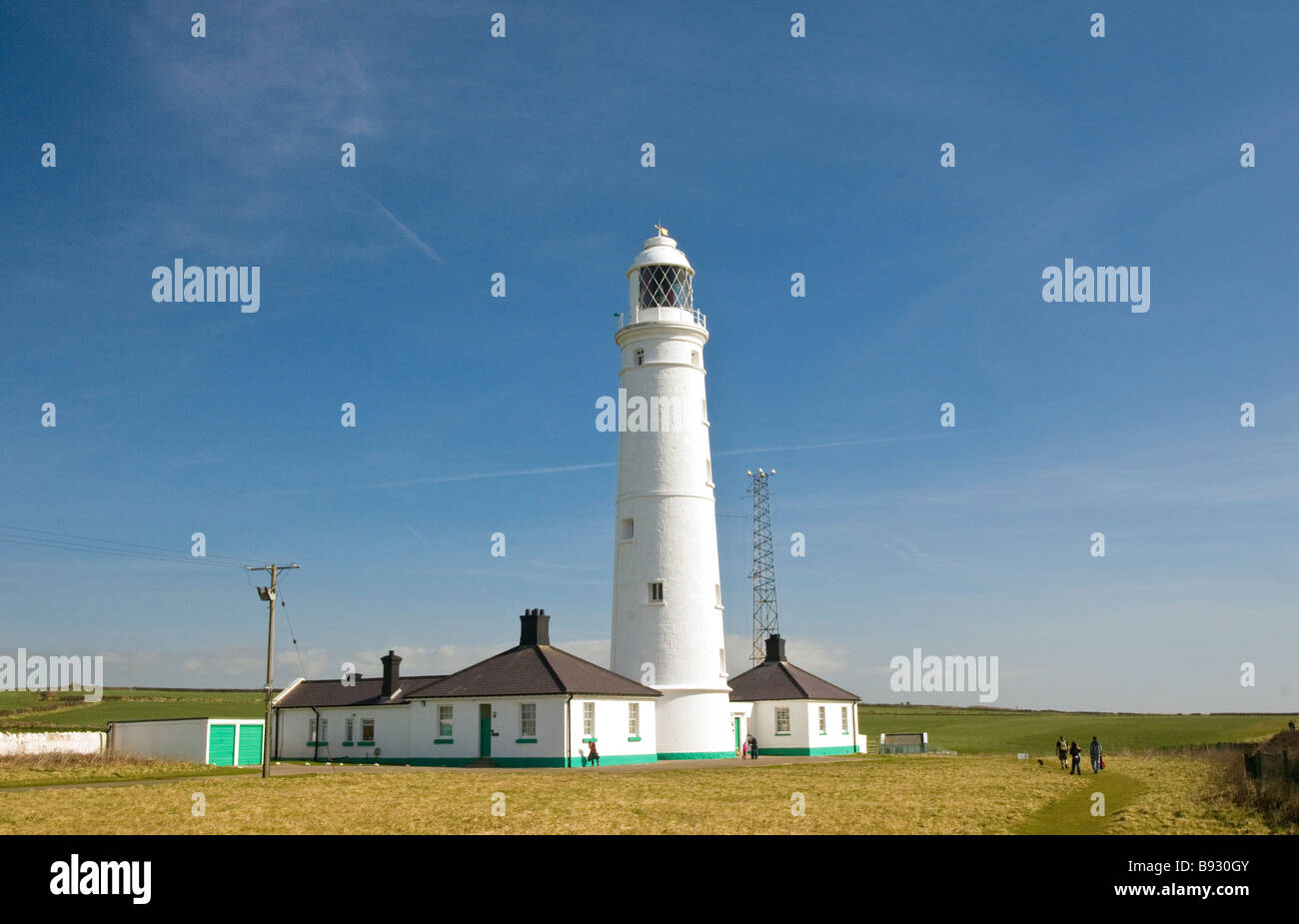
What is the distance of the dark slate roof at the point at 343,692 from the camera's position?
44.9 m

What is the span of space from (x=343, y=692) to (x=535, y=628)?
961 cm

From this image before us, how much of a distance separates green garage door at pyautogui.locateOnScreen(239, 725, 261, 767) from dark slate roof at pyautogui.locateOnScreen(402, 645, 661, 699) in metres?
5.83

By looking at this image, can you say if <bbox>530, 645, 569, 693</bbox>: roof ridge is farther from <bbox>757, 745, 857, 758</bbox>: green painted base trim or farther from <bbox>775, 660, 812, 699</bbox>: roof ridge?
<bbox>775, 660, 812, 699</bbox>: roof ridge

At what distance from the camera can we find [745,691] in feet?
170

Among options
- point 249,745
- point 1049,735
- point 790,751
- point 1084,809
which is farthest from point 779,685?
point 1049,735

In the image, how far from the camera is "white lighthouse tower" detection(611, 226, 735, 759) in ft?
138

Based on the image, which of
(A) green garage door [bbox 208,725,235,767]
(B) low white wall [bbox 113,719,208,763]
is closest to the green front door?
(A) green garage door [bbox 208,725,235,767]

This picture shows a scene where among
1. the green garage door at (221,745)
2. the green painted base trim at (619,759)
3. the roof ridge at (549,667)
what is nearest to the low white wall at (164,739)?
the green garage door at (221,745)

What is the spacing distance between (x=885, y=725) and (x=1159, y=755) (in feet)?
192

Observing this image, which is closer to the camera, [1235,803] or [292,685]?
[1235,803]

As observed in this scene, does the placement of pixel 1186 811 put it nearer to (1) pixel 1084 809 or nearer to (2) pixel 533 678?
(1) pixel 1084 809
